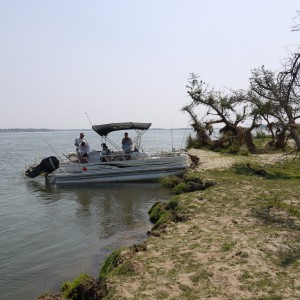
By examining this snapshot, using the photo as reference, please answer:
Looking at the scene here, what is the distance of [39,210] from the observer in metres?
15.0

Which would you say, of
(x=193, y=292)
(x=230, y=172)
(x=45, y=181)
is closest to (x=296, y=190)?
(x=230, y=172)

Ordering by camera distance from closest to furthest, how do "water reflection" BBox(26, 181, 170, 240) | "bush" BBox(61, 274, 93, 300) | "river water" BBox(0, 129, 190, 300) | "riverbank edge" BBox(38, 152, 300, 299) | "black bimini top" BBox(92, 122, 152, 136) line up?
"riverbank edge" BBox(38, 152, 300, 299) → "bush" BBox(61, 274, 93, 300) → "river water" BBox(0, 129, 190, 300) → "water reflection" BBox(26, 181, 170, 240) → "black bimini top" BBox(92, 122, 152, 136)

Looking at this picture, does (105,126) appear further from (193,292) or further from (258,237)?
(193,292)

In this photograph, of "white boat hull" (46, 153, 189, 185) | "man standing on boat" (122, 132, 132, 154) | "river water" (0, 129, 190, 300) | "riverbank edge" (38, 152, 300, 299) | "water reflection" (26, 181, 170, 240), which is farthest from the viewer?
"man standing on boat" (122, 132, 132, 154)

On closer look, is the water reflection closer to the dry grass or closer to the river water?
the river water

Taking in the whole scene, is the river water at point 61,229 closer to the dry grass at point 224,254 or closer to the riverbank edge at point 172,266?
the riverbank edge at point 172,266

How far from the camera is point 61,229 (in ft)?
39.4

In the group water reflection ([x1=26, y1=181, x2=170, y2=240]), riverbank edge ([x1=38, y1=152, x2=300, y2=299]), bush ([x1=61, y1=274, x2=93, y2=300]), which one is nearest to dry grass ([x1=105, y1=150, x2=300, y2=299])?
riverbank edge ([x1=38, y1=152, x2=300, y2=299])

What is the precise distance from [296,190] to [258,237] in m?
5.28

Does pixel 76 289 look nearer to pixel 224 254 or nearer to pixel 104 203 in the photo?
pixel 224 254

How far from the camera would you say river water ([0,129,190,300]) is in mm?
8258

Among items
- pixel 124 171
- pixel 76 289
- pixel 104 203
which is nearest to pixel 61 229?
pixel 104 203

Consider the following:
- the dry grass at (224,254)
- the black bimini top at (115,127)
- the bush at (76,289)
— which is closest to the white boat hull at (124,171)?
the black bimini top at (115,127)

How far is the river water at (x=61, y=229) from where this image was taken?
27.1 feet
